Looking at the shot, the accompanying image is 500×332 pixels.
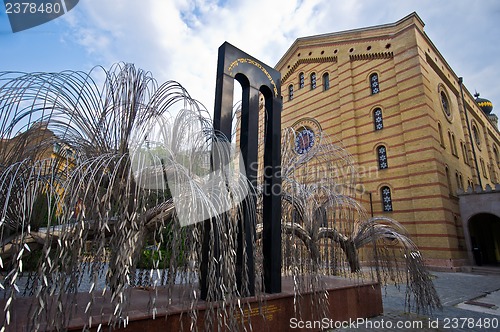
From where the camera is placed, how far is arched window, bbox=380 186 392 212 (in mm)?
14743

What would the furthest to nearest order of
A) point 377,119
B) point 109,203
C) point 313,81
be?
point 313,81, point 377,119, point 109,203

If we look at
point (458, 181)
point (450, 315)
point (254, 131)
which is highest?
point (458, 181)

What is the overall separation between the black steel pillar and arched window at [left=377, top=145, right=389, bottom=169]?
1268 centimetres

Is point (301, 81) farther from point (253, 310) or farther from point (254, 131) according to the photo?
point (253, 310)

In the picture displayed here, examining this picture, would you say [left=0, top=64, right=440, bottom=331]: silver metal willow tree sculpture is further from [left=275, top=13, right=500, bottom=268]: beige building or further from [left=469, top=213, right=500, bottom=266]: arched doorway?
[left=469, top=213, right=500, bottom=266]: arched doorway

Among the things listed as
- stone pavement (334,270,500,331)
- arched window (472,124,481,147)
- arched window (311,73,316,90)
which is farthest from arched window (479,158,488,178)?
stone pavement (334,270,500,331)

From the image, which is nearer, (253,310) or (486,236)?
(253,310)

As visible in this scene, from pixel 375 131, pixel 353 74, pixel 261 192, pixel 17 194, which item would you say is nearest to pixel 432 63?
pixel 353 74

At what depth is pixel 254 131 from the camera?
14.5 feet

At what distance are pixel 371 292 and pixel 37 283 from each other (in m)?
5.52

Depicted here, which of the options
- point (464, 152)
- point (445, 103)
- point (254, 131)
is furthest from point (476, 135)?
point (254, 131)

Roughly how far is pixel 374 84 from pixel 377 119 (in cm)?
241

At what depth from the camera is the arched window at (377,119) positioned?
1618cm

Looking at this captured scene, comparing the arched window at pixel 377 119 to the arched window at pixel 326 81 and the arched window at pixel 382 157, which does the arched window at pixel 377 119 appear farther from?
the arched window at pixel 326 81
